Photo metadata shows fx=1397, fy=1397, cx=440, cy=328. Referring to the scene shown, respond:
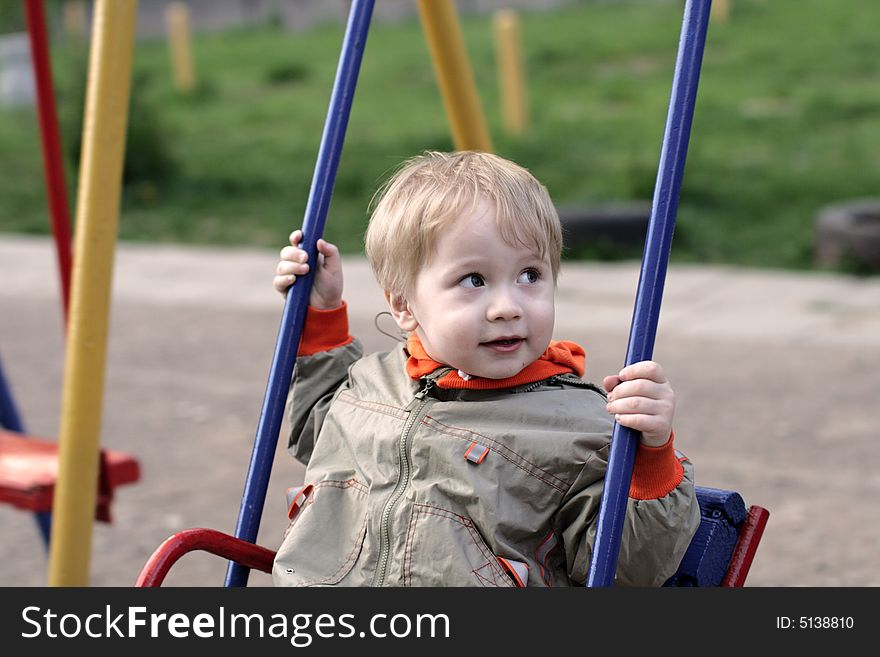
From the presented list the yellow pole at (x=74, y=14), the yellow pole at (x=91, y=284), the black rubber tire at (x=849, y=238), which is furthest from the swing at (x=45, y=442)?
the yellow pole at (x=74, y=14)

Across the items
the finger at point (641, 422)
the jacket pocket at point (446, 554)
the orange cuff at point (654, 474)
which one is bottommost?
the jacket pocket at point (446, 554)

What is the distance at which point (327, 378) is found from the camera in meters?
2.17

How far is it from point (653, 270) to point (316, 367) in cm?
65

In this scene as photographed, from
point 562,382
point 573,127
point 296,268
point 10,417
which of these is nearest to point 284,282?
point 296,268

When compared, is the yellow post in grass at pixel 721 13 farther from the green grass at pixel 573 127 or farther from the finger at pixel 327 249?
the finger at pixel 327 249

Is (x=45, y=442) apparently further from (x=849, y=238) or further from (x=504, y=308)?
(x=849, y=238)

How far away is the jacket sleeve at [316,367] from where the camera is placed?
7.07 ft

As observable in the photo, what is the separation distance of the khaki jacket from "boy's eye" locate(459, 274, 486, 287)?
16 centimetres

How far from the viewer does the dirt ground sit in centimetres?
387

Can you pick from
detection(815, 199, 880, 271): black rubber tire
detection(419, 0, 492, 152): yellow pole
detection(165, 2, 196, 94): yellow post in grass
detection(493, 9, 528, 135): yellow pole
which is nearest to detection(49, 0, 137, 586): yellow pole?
detection(419, 0, 492, 152): yellow pole

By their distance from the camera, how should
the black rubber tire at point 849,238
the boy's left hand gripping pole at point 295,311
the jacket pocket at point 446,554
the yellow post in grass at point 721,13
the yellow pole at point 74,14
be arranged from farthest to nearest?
the yellow pole at point 74,14, the yellow post in grass at point 721,13, the black rubber tire at point 849,238, the boy's left hand gripping pole at point 295,311, the jacket pocket at point 446,554

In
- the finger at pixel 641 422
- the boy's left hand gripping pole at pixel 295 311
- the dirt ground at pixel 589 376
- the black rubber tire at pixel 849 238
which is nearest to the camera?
the finger at pixel 641 422

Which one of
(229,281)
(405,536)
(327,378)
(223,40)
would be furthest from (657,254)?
(223,40)
